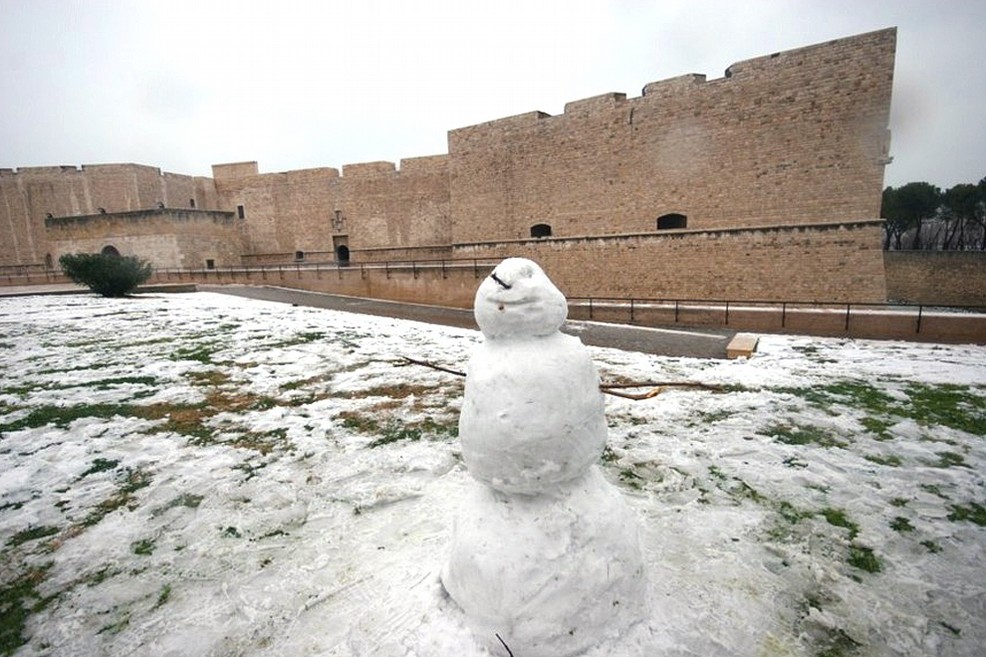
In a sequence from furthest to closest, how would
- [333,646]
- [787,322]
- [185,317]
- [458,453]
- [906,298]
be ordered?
1. [906,298]
2. [185,317]
3. [787,322]
4. [458,453]
5. [333,646]

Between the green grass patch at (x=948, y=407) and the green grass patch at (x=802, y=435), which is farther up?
the green grass patch at (x=948, y=407)

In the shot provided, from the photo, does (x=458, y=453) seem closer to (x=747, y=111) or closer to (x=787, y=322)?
(x=787, y=322)

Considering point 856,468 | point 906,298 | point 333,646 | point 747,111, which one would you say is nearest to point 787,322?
point 856,468

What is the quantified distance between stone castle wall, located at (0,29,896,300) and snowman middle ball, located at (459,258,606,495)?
1467 centimetres

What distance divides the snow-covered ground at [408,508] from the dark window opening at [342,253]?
821 inches

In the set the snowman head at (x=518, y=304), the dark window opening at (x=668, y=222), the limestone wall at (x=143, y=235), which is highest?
the limestone wall at (x=143, y=235)

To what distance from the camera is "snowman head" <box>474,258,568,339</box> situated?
1851mm

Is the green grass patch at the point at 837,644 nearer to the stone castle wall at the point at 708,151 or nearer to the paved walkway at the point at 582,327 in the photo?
the paved walkway at the point at 582,327

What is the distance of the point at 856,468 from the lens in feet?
11.6

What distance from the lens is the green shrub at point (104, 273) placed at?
13.5m

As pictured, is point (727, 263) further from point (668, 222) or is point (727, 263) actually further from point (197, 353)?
point (197, 353)

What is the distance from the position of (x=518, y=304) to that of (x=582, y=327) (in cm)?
943

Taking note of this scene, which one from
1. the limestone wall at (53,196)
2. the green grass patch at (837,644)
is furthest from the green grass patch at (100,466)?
the limestone wall at (53,196)

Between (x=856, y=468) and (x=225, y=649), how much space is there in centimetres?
450
